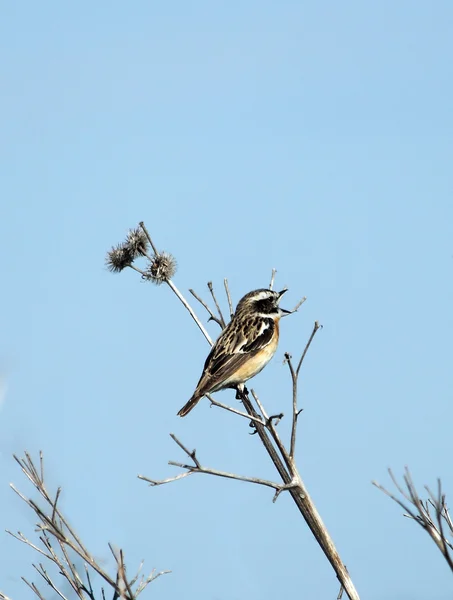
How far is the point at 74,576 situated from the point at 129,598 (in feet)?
4.34

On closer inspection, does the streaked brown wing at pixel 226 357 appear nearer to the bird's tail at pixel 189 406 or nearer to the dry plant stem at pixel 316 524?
the bird's tail at pixel 189 406

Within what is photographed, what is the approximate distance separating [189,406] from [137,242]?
7.93ft

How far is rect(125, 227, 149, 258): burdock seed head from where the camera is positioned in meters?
11.4

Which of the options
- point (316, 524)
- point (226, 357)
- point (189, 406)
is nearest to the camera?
point (316, 524)

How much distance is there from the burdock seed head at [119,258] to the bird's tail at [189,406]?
224cm

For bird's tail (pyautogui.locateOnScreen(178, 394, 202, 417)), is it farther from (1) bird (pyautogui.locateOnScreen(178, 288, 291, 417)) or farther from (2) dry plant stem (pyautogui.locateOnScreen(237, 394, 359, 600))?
(2) dry plant stem (pyautogui.locateOnScreen(237, 394, 359, 600))

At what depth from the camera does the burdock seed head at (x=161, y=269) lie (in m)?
10.9

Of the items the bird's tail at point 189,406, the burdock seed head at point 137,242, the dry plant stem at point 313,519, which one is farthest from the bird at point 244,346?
the dry plant stem at point 313,519

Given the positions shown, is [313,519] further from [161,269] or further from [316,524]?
[161,269]

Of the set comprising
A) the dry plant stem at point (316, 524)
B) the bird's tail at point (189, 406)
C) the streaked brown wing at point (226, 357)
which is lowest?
the dry plant stem at point (316, 524)

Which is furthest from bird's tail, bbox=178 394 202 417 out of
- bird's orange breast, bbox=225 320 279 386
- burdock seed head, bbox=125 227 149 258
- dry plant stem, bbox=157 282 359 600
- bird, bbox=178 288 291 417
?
dry plant stem, bbox=157 282 359 600

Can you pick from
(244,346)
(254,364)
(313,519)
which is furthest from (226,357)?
A: (313,519)

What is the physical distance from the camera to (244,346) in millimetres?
10688

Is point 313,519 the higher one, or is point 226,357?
point 226,357
